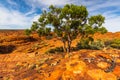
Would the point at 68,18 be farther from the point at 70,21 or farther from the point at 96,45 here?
the point at 96,45

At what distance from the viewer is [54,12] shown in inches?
1625

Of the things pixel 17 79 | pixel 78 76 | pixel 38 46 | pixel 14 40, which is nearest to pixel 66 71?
pixel 78 76

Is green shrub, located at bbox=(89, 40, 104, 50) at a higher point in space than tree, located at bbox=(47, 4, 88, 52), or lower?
lower

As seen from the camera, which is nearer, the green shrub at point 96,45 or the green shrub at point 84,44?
the green shrub at point 96,45

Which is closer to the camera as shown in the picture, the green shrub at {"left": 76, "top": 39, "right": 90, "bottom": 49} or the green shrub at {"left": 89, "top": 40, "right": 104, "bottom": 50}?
the green shrub at {"left": 89, "top": 40, "right": 104, "bottom": 50}

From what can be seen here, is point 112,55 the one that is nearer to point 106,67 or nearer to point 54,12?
point 106,67

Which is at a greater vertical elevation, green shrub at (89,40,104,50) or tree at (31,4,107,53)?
tree at (31,4,107,53)

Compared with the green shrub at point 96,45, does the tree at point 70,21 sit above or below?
above

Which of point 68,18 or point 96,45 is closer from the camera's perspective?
point 68,18

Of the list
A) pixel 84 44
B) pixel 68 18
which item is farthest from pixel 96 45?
pixel 68 18

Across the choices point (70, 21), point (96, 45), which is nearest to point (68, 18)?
point (70, 21)

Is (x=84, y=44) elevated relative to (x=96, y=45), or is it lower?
elevated

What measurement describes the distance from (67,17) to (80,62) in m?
25.9

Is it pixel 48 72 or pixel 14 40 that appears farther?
pixel 14 40
